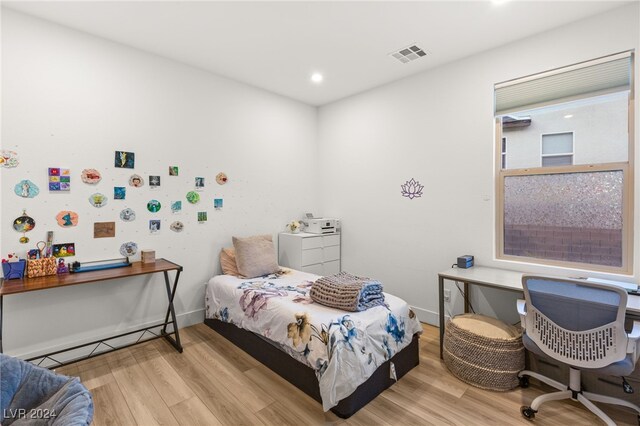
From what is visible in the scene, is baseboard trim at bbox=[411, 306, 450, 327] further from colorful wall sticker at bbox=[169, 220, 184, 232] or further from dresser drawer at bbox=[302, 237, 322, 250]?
colorful wall sticker at bbox=[169, 220, 184, 232]

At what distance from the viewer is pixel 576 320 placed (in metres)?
1.82

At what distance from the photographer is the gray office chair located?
67.3 inches

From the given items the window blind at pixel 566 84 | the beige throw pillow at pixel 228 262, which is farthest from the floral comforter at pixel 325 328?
the window blind at pixel 566 84

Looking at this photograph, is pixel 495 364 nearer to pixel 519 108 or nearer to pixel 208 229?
pixel 519 108

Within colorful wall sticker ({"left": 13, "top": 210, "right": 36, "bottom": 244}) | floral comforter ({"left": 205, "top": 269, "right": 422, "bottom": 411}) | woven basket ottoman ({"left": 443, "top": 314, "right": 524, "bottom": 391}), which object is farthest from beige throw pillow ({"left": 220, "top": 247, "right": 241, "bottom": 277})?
woven basket ottoman ({"left": 443, "top": 314, "right": 524, "bottom": 391})

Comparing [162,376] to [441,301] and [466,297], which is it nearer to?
[441,301]

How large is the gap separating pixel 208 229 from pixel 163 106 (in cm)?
135

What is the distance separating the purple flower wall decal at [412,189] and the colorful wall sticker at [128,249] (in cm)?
288

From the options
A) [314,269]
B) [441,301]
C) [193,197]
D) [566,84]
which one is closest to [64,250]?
[193,197]

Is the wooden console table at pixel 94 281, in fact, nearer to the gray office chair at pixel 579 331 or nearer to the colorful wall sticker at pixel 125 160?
the colorful wall sticker at pixel 125 160

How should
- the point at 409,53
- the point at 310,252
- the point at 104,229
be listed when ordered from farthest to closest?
the point at 310,252 → the point at 409,53 → the point at 104,229

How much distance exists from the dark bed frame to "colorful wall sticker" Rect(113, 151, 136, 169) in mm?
1806

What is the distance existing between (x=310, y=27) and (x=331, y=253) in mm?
2679

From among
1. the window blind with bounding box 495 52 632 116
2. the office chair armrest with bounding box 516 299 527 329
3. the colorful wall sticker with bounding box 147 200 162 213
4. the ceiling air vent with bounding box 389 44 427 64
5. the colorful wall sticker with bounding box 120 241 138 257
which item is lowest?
the office chair armrest with bounding box 516 299 527 329
